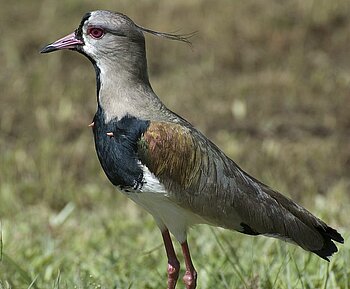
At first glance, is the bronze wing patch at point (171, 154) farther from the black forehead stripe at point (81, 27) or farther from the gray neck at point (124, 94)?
the black forehead stripe at point (81, 27)

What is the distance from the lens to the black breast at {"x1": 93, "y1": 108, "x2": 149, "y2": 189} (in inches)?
137

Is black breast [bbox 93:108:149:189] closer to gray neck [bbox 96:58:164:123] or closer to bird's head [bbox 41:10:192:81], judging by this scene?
gray neck [bbox 96:58:164:123]

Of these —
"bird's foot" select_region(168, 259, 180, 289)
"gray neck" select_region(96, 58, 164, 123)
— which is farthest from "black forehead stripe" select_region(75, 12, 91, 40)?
"bird's foot" select_region(168, 259, 180, 289)

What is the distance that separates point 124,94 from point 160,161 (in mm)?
310

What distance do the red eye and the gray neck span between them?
0.11 metres

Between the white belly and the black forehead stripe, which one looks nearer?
the white belly

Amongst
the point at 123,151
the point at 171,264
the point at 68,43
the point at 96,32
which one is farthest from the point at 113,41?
the point at 171,264

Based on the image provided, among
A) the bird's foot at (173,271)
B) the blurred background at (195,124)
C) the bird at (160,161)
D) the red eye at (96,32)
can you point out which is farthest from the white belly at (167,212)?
the red eye at (96,32)

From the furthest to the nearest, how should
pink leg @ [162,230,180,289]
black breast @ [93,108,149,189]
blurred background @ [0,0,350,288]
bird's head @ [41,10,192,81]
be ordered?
blurred background @ [0,0,350,288] < pink leg @ [162,230,180,289] < bird's head @ [41,10,192,81] < black breast @ [93,108,149,189]

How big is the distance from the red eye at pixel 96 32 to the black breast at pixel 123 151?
14.6 inches

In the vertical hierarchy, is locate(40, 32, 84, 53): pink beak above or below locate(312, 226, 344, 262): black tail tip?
above

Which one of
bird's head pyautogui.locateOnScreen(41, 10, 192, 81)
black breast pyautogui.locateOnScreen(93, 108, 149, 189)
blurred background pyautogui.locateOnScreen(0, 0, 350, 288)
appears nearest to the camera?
black breast pyautogui.locateOnScreen(93, 108, 149, 189)

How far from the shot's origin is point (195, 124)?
805 centimetres

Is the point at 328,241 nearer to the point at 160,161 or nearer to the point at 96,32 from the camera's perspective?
the point at 160,161
